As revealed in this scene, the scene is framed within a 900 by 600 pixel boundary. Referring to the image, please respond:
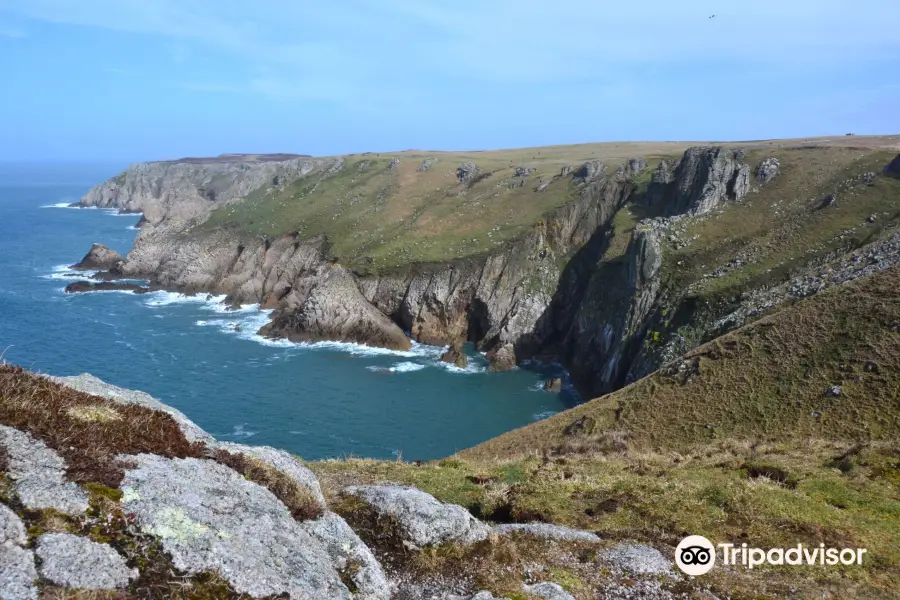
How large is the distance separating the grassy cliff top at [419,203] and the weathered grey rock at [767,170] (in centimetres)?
246

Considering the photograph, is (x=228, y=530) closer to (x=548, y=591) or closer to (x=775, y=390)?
(x=548, y=591)

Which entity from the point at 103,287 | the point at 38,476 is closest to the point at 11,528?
the point at 38,476

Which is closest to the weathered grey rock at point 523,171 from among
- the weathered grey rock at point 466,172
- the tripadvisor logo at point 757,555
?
the weathered grey rock at point 466,172

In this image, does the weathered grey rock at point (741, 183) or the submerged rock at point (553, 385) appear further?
the weathered grey rock at point (741, 183)

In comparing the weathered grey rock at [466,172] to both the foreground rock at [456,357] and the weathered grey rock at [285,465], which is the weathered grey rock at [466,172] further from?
the weathered grey rock at [285,465]

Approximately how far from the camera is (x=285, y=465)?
1161cm

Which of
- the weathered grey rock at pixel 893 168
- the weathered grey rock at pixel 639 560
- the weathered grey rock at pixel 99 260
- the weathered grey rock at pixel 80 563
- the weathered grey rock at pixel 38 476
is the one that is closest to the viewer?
the weathered grey rock at pixel 80 563

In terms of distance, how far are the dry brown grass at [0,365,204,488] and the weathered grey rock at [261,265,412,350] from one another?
6774 cm

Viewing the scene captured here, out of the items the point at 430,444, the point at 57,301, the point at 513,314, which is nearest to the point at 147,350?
the point at 57,301

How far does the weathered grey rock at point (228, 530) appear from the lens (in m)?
7.51

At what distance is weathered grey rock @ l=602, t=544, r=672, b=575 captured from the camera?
1073cm

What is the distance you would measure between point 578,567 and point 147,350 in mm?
74900

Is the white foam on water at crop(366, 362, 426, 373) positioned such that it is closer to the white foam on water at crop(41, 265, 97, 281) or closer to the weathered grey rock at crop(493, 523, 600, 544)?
the weathered grey rock at crop(493, 523, 600, 544)

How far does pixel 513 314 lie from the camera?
78875 mm
